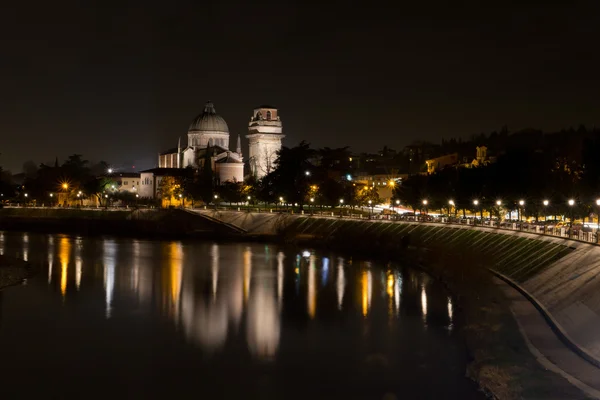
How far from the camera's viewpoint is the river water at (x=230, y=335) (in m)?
23.4

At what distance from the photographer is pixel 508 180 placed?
62.6 meters

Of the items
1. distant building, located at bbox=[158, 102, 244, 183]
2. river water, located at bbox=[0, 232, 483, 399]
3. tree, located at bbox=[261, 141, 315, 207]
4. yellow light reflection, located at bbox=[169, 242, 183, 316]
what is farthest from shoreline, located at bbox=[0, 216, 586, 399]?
distant building, located at bbox=[158, 102, 244, 183]

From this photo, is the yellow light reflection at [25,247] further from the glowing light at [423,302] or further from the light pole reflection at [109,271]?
the glowing light at [423,302]

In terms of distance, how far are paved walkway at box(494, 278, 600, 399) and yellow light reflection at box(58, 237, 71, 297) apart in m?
23.6

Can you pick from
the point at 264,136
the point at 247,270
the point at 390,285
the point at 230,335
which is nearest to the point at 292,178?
the point at 264,136

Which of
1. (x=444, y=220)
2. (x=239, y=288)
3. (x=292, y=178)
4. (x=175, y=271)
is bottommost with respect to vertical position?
(x=239, y=288)

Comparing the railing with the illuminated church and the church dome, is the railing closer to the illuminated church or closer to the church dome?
the illuminated church

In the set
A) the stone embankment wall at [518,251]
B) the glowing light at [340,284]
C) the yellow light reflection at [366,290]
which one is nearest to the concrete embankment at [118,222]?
the stone embankment wall at [518,251]

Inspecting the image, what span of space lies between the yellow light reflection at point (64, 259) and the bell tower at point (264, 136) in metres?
59.3

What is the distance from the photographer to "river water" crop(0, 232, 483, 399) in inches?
920

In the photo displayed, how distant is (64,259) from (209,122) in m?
91.6

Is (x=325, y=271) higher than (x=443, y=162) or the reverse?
the reverse

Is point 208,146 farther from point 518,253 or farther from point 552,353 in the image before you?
point 552,353

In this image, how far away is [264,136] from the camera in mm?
140625
